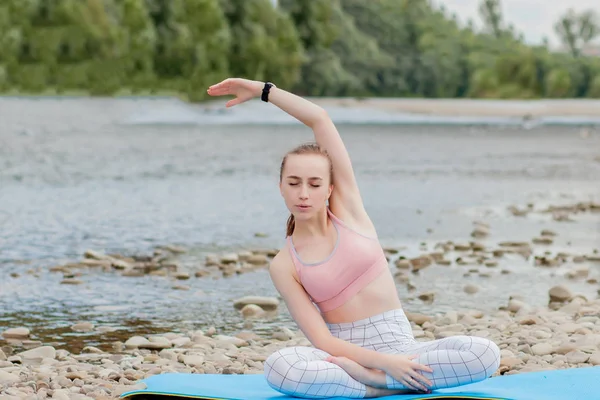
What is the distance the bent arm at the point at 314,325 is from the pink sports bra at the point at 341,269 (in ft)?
0.18

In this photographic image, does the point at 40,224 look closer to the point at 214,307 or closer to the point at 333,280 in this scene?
the point at 214,307

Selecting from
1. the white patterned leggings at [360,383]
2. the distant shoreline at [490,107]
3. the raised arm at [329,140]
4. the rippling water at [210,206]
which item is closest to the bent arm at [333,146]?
the raised arm at [329,140]

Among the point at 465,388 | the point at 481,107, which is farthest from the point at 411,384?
the point at 481,107

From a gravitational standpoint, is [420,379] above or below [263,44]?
below

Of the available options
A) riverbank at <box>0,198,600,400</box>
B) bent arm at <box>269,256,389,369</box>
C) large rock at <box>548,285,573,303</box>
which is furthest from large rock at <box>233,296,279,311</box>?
bent arm at <box>269,256,389,369</box>

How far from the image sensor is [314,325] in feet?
14.7

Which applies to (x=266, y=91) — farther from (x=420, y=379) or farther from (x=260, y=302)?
(x=260, y=302)

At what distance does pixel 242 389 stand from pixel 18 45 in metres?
84.0

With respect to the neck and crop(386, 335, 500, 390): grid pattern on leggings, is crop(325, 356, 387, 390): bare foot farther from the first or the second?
the neck

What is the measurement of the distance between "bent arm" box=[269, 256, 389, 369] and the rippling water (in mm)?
3046

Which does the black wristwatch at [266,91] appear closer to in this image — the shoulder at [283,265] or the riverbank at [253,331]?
the shoulder at [283,265]

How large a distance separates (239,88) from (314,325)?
111 cm

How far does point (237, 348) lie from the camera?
274 inches

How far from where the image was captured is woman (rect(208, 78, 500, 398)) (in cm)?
447
